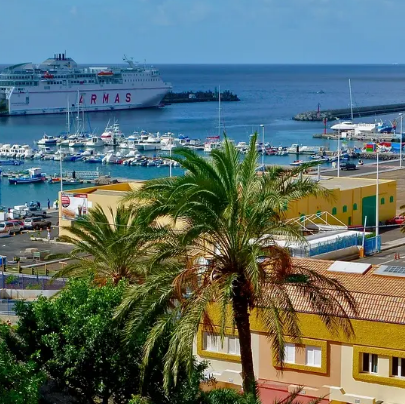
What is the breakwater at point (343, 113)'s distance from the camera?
357 ft

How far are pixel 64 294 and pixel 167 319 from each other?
180cm

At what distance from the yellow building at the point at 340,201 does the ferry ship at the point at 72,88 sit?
86705 millimetres

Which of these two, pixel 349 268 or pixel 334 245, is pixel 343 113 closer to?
pixel 334 245

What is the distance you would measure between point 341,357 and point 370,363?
1.30ft

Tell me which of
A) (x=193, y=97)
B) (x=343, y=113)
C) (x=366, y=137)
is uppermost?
(x=193, y=97)

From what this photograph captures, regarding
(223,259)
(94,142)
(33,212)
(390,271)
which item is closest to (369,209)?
(33,212)

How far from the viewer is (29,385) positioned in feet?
31.6

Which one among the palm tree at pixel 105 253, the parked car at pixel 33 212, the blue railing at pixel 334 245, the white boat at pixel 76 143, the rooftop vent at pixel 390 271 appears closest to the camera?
the palm tree at pixel 105 253

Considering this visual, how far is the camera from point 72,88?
126750 millimetres

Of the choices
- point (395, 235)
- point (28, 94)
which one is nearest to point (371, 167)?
point (395, 235)

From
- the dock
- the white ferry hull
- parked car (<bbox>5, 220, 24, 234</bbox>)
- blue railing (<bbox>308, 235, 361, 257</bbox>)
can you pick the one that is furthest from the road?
the white ferry hull

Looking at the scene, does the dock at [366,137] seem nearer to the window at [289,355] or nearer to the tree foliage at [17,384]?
the window at [289,355]

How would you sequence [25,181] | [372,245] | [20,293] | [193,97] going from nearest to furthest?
[20,293], [372,245], [25,181], [193,97]

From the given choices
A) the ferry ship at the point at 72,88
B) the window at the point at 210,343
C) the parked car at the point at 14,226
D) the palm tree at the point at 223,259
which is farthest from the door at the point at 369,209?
the ferry ship at the point at 72,88
